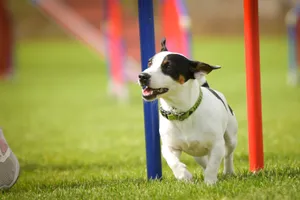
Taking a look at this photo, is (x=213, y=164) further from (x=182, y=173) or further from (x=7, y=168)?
(x=7, y=168)

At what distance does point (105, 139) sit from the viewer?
942 cm

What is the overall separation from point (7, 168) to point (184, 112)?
1369mm

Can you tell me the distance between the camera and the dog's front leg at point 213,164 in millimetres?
4680


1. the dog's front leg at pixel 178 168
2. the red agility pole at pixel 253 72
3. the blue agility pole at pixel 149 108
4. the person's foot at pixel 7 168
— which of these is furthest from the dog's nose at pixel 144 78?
the person's foot at pixel 7 168

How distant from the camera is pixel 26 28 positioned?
3133 cm

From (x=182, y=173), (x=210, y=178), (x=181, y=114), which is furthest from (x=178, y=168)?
(x=181, y=114)

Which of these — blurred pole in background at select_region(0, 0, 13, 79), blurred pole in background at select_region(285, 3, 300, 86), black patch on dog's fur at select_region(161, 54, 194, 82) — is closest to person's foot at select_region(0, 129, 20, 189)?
black patch on dog's fur at select_region(161, 54, 194, 82)

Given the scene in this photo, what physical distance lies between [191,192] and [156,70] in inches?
33.1

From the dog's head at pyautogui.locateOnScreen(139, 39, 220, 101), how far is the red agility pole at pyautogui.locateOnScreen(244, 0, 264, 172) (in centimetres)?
52

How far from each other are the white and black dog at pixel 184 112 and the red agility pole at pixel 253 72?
352 mm

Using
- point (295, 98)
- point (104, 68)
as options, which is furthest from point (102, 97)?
point (104, 68)

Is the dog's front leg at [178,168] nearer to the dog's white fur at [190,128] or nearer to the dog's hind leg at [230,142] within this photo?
the dog's white fur at [190,128]

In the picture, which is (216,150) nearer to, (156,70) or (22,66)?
(156,70)

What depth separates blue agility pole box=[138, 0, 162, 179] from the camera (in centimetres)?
491
